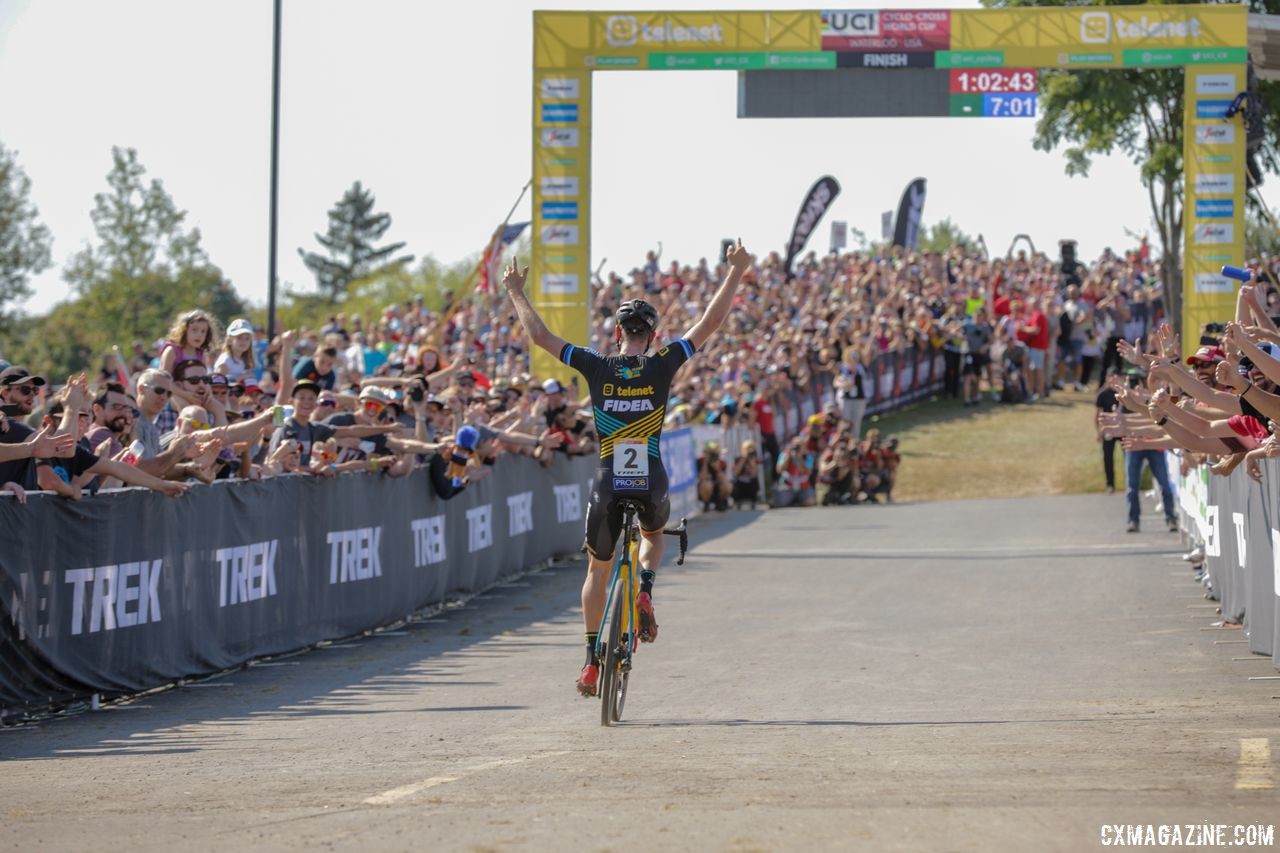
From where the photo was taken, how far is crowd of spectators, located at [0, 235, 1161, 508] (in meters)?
12.6

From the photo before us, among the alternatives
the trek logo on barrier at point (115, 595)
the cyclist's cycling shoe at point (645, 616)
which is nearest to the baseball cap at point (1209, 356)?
the cyclist's cycling shoe at point (645, 616)

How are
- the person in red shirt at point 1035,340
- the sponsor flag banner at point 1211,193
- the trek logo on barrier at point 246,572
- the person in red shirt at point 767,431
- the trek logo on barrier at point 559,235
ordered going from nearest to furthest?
the trek logo on barrier at point 246,572 < the sponsor flag banner at point 1211,193 < the trek logo on barrier at point 559,235 < the person in red shirt at point 767,431 < the person in red shirt at point 1035,340

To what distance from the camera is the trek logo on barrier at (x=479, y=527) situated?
18.2m

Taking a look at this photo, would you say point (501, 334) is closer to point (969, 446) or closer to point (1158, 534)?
point (969, 446)

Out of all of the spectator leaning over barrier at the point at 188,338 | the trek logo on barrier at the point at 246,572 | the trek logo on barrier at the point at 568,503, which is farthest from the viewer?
the trek logo on barrier at the point at 568,503

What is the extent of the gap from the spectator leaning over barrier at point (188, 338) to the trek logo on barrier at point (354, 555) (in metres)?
1.80

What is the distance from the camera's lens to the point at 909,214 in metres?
53.1

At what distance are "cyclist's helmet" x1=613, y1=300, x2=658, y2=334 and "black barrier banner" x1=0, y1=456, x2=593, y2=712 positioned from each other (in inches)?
147

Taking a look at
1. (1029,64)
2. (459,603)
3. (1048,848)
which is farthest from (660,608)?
(1029,64)

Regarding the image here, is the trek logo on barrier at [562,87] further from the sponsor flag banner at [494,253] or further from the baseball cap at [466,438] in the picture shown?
the baseball cap at [466,438]

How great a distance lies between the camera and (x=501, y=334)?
112ft

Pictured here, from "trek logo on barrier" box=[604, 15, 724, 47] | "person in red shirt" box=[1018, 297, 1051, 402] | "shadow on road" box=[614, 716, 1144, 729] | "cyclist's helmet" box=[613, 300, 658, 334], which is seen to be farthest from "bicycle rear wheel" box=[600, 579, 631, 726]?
"person in red shirt" box=[1018, 297, 1051, 402]

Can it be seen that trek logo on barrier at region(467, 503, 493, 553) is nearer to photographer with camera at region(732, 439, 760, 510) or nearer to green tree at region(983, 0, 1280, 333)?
photographer with camera at region(732, 439, 760, 510)

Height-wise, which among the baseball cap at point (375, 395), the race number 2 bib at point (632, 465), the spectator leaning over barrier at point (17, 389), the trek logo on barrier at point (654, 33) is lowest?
the race number 2 bib at point (632, 465)
